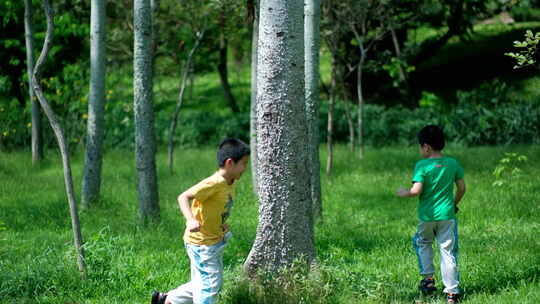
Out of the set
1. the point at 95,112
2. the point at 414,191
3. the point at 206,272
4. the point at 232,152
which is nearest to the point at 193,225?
the point at 206,272

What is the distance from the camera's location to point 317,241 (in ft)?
26.3

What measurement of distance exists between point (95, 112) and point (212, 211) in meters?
5.88

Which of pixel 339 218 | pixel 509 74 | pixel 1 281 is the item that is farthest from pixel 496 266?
pixel 509 74

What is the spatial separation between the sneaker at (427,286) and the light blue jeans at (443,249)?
7 cm

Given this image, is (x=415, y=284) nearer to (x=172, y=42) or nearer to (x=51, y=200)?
(x=51, y=200)

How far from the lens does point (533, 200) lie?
9.84 m

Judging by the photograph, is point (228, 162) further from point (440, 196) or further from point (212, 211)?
point (440, 196)

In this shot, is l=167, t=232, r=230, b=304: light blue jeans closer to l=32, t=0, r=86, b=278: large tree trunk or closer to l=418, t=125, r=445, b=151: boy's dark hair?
l=32, t=0, r=86, b=278: large tree trunk

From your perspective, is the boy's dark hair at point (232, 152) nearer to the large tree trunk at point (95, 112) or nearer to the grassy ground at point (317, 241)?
the grassy ground at point (317, 241)

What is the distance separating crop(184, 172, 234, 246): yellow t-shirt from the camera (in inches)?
203

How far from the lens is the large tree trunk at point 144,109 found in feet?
28.7

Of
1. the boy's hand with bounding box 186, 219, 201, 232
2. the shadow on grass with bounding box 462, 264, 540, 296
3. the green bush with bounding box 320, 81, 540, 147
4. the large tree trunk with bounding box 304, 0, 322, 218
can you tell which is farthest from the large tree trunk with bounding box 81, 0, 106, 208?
the green bush with bounding box 320, 81, 540, 147

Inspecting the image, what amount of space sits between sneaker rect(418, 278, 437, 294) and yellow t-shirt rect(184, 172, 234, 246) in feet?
6.61

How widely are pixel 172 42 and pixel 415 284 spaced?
1415cm
